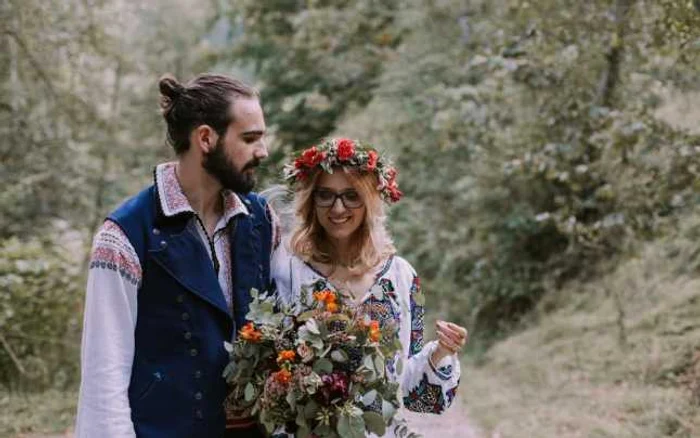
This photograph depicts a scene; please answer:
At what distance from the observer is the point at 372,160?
3.16 m

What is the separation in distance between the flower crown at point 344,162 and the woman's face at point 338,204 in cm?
5

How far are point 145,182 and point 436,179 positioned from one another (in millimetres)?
5775

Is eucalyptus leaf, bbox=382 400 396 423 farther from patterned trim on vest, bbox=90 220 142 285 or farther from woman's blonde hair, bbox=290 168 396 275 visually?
patterned trim on vest, bbox=90 220 142 285

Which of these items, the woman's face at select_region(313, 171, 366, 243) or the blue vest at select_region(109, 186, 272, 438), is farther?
the woman's face at select_region(313, 171, 366, 243)

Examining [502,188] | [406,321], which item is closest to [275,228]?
[406,321]

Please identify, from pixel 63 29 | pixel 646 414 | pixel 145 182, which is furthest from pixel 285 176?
pixel 145 182

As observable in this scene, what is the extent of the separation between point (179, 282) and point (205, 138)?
1.61ft

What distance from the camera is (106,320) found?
8.18ft

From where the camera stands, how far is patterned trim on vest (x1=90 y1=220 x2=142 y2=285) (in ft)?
8.21

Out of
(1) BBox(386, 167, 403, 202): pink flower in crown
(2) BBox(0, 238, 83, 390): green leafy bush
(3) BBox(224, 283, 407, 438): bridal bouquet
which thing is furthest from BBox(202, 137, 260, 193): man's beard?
(2) BBox(0, 238, 83, 390): green leafy bush

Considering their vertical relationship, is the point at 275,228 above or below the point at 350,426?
above

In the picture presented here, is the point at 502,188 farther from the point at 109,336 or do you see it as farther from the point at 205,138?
the point at 109,336

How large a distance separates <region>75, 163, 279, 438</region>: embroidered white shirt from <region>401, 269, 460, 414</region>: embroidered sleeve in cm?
106

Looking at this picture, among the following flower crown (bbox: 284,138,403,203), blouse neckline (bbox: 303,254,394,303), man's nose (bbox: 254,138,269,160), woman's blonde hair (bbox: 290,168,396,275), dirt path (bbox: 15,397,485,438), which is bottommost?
dirt path (bbox: 15,397,485,438)
